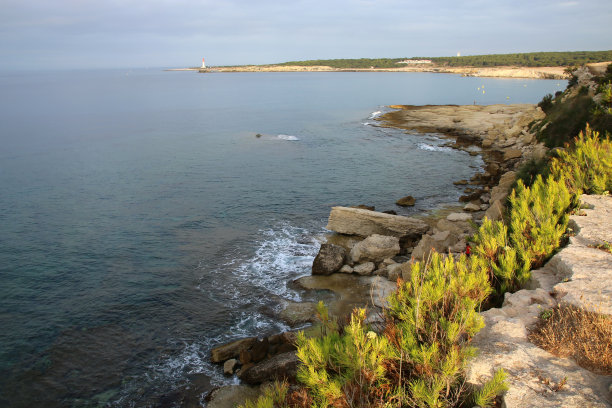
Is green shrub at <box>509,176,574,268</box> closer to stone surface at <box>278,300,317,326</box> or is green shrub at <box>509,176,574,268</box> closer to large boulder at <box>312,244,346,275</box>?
stone surface at <box>278,300,317,326</box>

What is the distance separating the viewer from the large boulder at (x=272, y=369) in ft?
32.8

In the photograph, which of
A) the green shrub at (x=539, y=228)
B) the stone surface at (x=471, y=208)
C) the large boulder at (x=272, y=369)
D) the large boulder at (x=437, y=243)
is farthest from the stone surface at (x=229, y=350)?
the stone surface at (x=471, y=208)

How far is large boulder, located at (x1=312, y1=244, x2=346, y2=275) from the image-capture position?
1627 centimetres

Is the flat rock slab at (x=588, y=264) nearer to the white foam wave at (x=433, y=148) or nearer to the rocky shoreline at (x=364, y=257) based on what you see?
the rocky shoreline at (x=364, y=257)

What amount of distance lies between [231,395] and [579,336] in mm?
7459

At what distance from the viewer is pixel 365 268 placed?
53.7 feet

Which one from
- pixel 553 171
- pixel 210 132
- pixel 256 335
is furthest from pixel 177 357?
pixel 210 132

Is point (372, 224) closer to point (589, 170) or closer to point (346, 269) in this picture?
point (346, 269)

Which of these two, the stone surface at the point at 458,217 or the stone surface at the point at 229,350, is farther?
the stone surface at the point at 458,217

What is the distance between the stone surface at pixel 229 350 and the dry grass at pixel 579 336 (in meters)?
7.69

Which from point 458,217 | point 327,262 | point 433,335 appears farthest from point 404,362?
point 458,217

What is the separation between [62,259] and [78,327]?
5.50 metres

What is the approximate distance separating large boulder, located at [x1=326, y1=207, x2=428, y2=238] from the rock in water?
15.6 feet

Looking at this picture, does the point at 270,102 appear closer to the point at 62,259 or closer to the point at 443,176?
the point at 443,176
